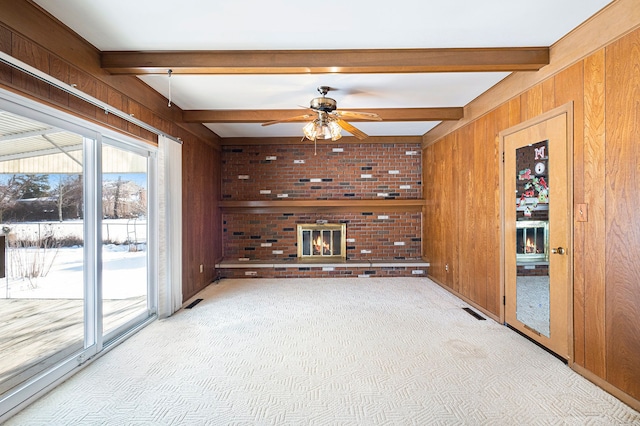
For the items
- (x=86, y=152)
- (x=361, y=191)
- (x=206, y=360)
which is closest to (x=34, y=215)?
(x=86, y=152)

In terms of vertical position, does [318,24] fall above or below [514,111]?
above

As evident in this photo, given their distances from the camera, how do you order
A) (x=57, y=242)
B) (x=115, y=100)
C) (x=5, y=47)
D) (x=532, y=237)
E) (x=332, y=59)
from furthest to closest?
1. (x=532, y=237)
2. (x=115, y=100)
3. (x=332, y=59)
4. (x=57, y=242)
5. (x=5, y=47)

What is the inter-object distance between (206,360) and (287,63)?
8.09ft

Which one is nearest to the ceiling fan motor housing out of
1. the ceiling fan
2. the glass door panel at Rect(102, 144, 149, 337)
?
Result: the ceiling fan

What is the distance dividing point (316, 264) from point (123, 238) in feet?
9.74

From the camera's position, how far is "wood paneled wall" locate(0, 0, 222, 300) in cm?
177

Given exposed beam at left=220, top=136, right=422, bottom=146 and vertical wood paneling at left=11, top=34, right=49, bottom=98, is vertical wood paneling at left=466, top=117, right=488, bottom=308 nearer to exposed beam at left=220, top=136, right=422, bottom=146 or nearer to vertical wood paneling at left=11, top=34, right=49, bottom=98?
exposed beam at left=220, top=136, right=422, bottom=146

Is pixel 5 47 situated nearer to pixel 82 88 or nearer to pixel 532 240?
pixel 82 88

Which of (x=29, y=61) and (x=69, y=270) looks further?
(x=69, y=270)

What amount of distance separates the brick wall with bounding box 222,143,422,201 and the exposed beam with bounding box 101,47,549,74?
9.84 ft

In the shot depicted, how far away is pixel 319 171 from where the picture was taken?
17.8ft

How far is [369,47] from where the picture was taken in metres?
2.36

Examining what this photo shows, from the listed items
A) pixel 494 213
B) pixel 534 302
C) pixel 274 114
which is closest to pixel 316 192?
pixel 274 114

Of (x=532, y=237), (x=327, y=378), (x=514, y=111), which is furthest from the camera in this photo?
(x=514, y=111)
